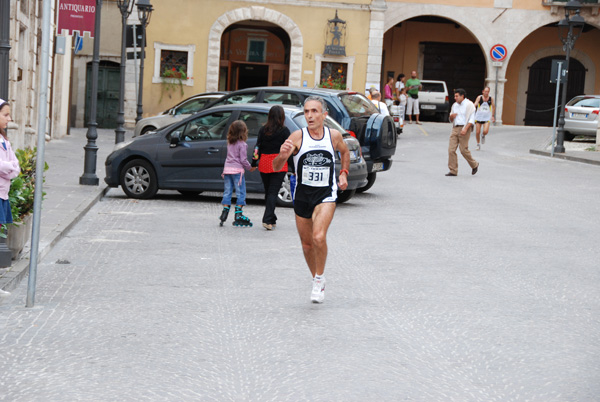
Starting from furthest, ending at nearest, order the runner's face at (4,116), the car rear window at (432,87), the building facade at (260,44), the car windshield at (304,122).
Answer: the car rear window at (432,87)
the building facade at (260,44)
the car windshield at (304,122)
the runner's face at (4,116)

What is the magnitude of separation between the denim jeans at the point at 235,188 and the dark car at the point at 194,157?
1.96 metres

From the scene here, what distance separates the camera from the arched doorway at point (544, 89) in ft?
156

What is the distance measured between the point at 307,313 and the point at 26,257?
3.14 meters

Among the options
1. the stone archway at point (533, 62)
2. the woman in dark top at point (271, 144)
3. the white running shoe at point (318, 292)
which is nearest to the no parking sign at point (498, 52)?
the stone archway at point (533, 62)

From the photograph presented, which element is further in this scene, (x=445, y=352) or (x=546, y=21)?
(x=546, y=21)

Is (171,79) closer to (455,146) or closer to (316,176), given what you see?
(455,146)

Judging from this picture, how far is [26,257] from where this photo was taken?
955 centimetres

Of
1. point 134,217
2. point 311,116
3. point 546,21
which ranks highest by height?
point 546,21

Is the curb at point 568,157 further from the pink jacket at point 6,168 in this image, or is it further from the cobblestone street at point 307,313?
the pink jacket at point 6,168

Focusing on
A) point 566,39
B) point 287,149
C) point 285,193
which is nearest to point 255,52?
point 566,39

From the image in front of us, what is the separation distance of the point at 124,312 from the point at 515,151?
2477cm

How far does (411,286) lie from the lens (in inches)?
354

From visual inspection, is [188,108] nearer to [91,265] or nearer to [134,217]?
[134,217]

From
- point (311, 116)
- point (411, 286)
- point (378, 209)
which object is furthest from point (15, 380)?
point (378, 209)
